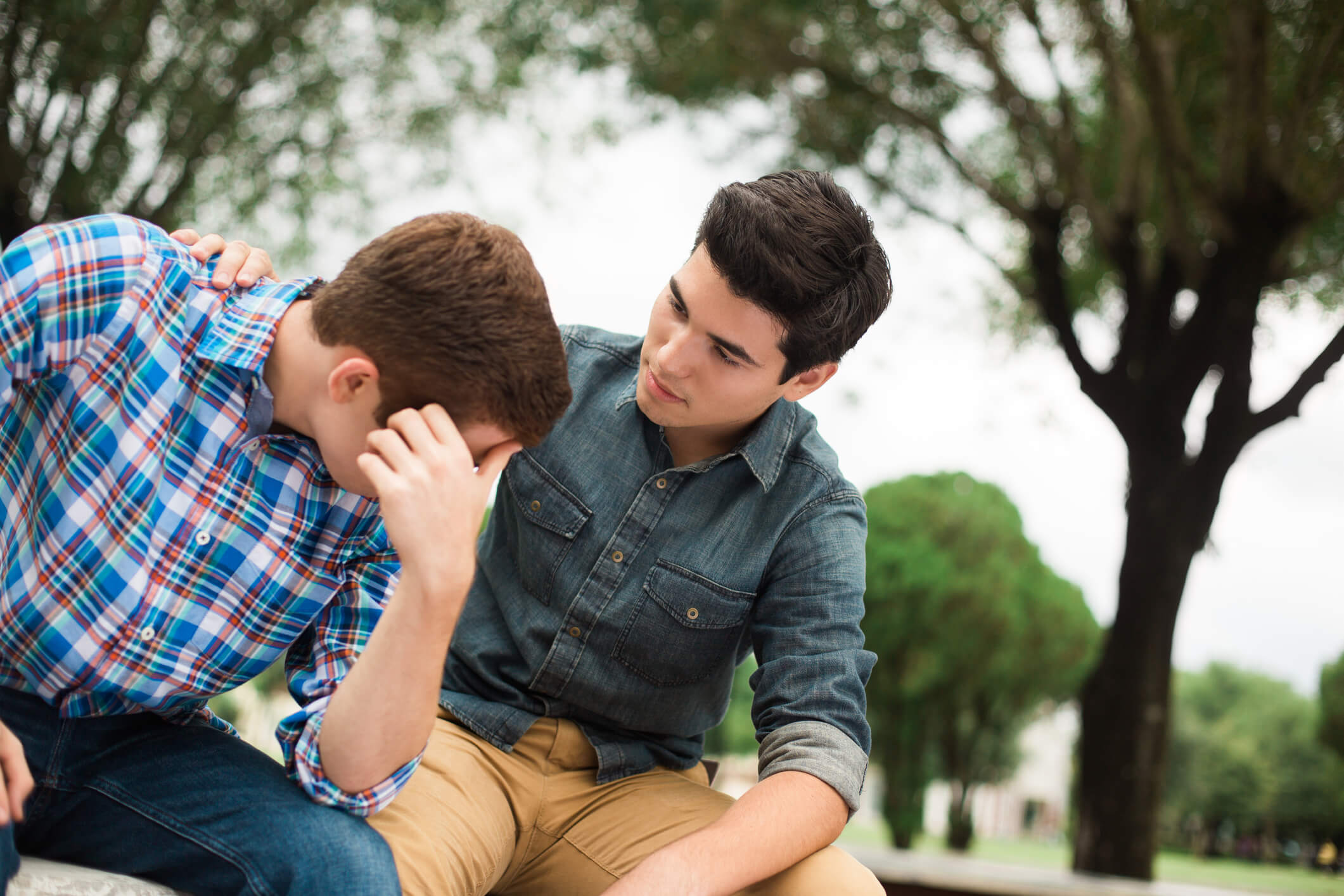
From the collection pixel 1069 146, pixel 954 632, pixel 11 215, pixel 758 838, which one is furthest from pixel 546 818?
pixel 954 632

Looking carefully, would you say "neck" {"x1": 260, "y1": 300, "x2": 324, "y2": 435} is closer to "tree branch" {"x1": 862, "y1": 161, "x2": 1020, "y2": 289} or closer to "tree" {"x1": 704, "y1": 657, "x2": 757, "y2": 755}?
"tree branch" {"x1": 862, "y1": 161, "x2": 1020, "y2": 289}

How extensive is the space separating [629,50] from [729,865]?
741 centimetres

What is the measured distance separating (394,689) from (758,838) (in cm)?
69

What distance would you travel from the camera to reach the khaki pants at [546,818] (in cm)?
196

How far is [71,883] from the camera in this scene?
161 cm

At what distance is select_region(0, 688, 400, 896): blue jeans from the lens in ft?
5.46

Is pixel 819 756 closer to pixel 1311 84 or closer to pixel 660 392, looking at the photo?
pixel 660 392

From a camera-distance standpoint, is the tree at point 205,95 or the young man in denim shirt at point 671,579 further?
the tree at point 205,95

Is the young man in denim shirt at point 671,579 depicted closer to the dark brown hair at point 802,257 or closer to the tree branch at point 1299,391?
the dark brown hair at point 802,257

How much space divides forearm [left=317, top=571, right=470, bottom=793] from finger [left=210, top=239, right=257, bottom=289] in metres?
0.64

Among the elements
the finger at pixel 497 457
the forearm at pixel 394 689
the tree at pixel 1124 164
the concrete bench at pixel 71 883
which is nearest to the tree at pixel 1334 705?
the tree at pixel 1124 164

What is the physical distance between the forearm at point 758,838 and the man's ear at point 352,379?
924mm

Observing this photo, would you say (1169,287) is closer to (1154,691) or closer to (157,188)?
(1154,691)

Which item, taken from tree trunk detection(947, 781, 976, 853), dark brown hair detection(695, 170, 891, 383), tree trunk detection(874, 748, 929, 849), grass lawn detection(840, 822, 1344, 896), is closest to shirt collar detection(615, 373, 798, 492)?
dark brown hair detection(695, 170, 891, 383)
